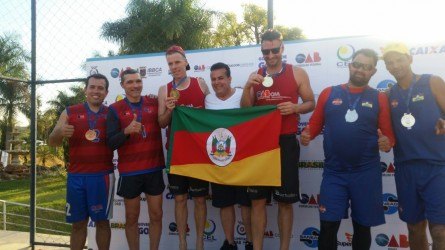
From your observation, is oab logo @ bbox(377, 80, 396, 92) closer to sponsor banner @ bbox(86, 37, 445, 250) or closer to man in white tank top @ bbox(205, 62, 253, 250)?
sponsor banner @ bbox(86, 37, 445, 250)

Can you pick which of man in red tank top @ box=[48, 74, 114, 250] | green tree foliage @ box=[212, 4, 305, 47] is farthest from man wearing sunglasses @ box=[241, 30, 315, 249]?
green tree foliage @ box=[212, 4, 305, 47]

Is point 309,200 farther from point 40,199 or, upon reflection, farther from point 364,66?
point 40,199

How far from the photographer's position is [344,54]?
15.9ft

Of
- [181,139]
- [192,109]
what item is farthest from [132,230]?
[192,109]

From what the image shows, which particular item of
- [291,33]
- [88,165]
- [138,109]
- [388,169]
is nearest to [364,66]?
[388,169]

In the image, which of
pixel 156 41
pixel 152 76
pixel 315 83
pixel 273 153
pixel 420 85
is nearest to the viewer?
pixel 420 85

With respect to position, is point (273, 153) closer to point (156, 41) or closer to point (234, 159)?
point (234, 159)

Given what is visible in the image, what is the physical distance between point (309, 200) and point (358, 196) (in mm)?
1346

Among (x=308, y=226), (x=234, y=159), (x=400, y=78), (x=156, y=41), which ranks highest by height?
(x=156, y=41)

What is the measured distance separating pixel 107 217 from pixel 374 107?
9.57ft

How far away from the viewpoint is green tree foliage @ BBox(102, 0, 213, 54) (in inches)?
636

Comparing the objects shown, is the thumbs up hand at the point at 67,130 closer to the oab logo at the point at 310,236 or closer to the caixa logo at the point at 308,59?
the caixa logo at the point at 308,59

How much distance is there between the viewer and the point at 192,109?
4.62 m

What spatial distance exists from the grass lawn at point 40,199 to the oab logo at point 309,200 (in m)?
14.9
